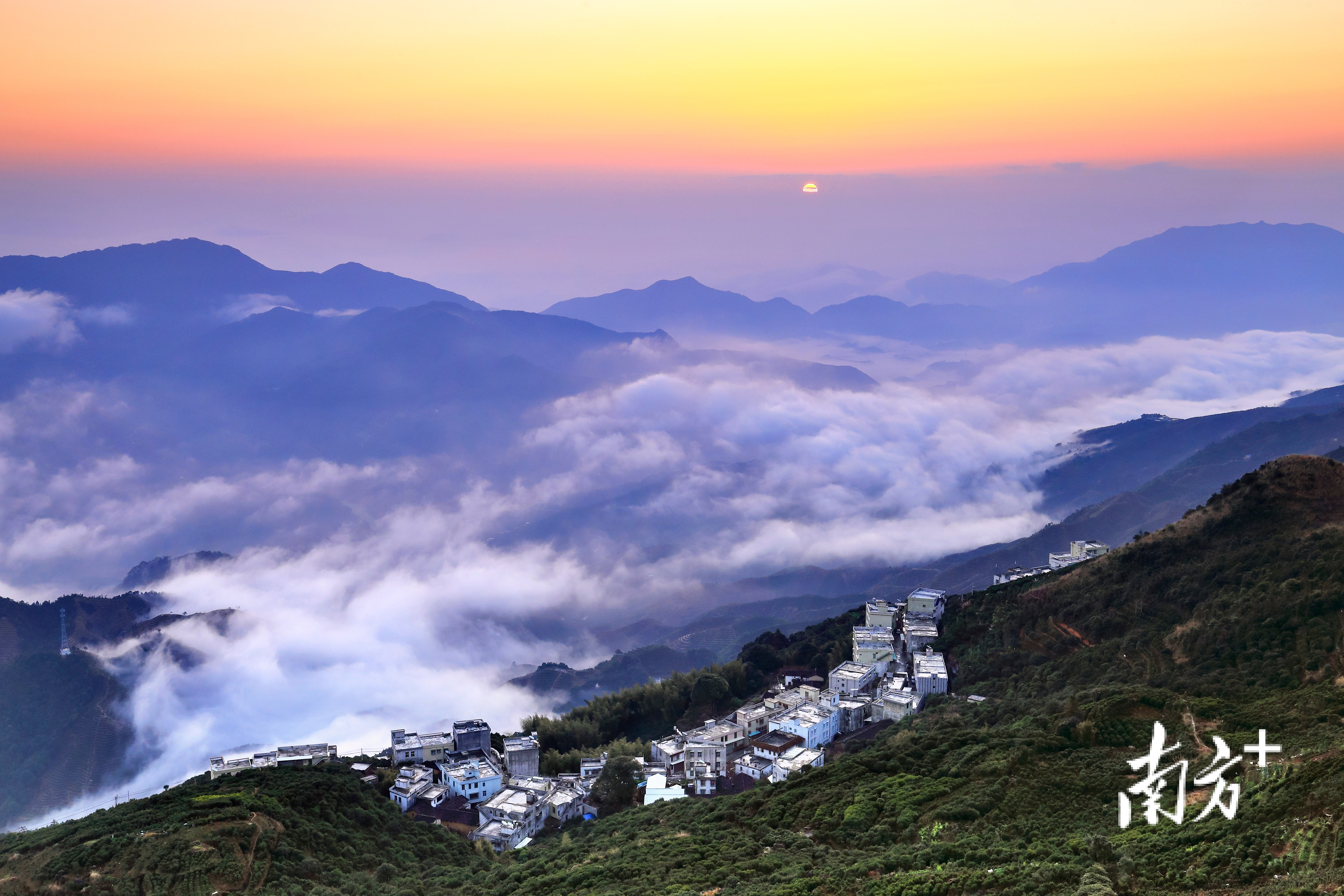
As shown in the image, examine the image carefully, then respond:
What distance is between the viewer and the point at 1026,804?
1839cm

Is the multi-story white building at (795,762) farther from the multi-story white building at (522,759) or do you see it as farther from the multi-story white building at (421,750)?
the multi-story white building at (421,750)

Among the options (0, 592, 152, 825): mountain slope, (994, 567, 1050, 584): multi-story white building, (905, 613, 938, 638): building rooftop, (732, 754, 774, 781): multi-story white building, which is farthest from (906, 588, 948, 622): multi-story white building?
(0, 592, 152, 825): mountain slope

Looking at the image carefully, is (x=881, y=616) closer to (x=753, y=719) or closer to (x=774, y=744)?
(x=753, y=719)

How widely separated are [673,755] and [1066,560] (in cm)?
3156

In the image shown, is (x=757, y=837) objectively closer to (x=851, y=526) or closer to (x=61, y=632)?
(x=61, y=632)

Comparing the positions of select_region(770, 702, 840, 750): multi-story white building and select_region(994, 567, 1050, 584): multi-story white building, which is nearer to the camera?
select_region(770, 702, 840, 750): multi-story white building

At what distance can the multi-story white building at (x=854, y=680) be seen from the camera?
38.3 meters

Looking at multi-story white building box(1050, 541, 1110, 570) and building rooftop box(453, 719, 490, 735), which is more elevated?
multi-story white building box(1050, 541, 1110, 570)

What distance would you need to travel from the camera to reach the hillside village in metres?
30.2

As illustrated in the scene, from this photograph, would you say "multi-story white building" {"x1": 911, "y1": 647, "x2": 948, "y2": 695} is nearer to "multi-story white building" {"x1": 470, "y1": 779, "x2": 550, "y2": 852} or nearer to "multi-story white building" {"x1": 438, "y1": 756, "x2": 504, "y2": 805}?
"multi-story white building" {"x1": 470, "y1": 779, "x2": 550, "y2": 852}

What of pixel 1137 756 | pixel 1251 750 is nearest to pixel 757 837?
pixel 1137 756

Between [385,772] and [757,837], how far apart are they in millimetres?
17252

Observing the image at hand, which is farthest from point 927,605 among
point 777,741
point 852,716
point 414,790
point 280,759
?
point 280,759

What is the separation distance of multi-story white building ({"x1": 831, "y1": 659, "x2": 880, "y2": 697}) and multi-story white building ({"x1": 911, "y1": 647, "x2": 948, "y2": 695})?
174 cm
